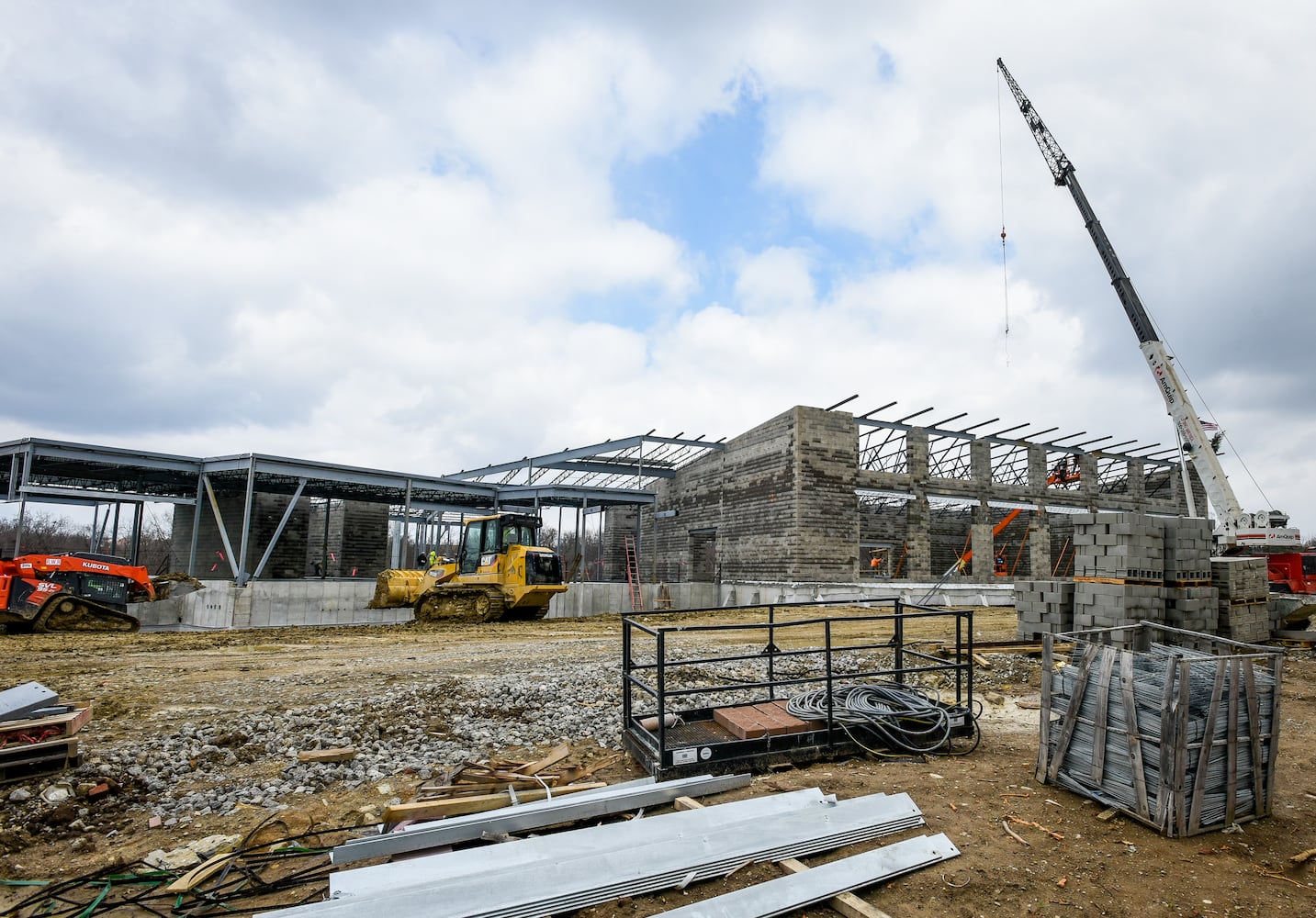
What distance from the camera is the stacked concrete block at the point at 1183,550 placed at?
11.4 m

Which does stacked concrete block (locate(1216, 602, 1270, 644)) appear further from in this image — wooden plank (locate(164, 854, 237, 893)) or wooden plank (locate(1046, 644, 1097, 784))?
wooden plank (locate(164, 854, 237, 893))

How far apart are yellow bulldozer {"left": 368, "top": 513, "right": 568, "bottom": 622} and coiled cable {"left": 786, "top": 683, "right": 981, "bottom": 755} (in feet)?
43.3

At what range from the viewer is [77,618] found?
52.9 ft

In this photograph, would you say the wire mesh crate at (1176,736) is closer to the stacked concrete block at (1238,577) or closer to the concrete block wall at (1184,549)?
the concrete block wall at (1184,549)

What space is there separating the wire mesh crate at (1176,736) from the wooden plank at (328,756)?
5.83 meters

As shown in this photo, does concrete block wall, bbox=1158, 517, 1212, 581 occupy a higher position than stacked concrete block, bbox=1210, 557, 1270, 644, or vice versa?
concrete block wall, bbox=1158, 517, 1212, 581

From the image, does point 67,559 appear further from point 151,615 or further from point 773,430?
point 773,430

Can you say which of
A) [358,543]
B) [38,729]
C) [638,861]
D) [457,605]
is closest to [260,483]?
[358,543]

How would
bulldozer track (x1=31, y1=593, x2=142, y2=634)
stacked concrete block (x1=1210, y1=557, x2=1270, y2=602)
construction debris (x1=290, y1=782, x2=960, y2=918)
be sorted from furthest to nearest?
bulldozer track (x1=31, y1=593, x2=142, y2=634) → stacked concrete block (x1=1210, y1=557, x2=1270, y2=602) → construction debris (x1=290, y1=782, x2=960, y2=918)

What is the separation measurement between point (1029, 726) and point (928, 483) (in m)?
18.5

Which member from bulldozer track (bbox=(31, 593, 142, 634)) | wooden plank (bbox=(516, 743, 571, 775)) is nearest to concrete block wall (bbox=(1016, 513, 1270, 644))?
wooden plank (bbox=(516, 743, 571, 775))

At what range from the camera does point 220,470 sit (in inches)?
821

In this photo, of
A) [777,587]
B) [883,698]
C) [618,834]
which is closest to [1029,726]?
[883,698]

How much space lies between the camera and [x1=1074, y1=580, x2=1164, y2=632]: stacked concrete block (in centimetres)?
1111
